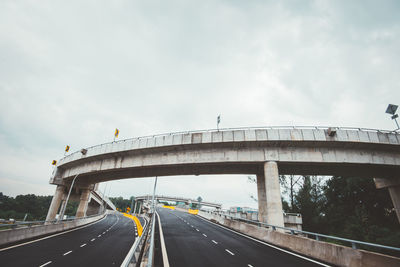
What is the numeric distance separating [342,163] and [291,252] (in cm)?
1004

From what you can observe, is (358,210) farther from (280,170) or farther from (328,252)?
(328,252)

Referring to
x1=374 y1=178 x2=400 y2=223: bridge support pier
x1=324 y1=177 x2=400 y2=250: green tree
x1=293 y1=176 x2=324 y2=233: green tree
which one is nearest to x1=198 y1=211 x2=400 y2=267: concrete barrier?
x1=374 y1=178 x2=400 y2=223: bridge support pier

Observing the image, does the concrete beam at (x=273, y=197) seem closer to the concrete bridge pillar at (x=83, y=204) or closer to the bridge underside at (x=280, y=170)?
the bridge underside at (x=280, y=170)

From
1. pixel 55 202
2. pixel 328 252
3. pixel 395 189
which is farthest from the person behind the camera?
pixel 55 202

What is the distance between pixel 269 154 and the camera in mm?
17469

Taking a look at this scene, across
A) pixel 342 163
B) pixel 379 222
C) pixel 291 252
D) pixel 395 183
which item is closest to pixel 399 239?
pixel 395 183

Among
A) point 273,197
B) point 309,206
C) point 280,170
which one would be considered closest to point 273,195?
point 273,197

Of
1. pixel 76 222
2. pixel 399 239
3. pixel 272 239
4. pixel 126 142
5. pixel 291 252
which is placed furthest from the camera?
pixel 76 222

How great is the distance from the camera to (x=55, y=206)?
27.4m

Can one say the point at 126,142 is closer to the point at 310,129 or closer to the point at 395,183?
the point at 310,129

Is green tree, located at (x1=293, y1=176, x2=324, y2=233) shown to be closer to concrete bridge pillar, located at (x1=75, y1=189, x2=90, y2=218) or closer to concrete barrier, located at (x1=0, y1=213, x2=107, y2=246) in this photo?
concrete barrier, located at (x1=0, y1=213, x2=107, y2=246)

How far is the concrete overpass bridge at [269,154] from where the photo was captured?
53.5ft

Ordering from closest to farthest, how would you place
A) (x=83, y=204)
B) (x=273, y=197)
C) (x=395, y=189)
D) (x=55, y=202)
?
(x=273, y=197) < (x=395, y=189) < (x=55, y=202) < (x=83, y=204)

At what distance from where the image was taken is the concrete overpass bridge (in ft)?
53.5
